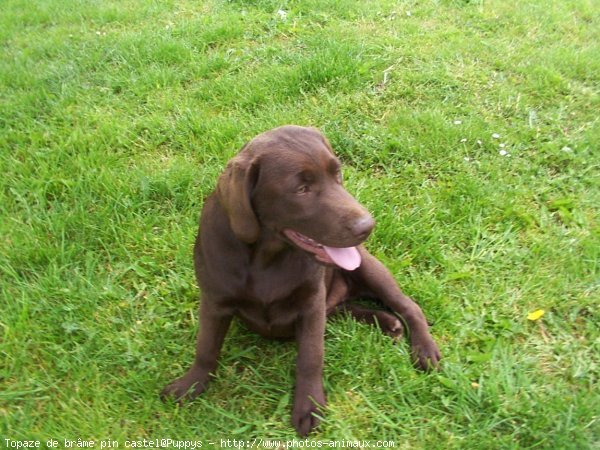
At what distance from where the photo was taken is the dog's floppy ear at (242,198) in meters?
2.06

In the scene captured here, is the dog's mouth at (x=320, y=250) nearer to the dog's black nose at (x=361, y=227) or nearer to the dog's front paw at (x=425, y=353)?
the dog's black nose at (x=361, y=227)

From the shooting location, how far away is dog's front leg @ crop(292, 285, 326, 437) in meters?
2.36

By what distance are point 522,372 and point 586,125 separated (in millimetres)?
2363

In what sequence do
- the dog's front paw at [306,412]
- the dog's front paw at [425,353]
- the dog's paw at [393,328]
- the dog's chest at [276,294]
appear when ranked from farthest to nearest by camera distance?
the dog's paw at [393,328] < the dog's front paw at [425,353] < the dog's front paw at [306,412] < the dog's chest at [276,294]

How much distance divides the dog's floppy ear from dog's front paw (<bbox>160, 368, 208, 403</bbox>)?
2.51ft

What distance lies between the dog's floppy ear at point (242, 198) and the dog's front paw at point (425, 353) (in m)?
1.01

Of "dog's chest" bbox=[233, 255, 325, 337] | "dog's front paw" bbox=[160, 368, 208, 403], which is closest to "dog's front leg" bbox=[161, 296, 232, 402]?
"dog's front paw" bbox=[160, 368, 208, 403]

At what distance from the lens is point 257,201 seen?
2.12 m

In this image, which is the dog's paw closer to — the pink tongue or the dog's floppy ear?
the pink tongue

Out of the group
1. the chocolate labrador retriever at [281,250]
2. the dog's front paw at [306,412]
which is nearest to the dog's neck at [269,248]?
the chocolate labrador retriever at [281,250]

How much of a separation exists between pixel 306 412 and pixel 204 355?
0.50 m

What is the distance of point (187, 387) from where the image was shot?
2494 mm

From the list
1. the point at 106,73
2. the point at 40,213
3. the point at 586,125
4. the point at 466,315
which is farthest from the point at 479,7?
the point at 40,213

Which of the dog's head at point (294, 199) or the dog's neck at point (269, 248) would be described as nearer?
the dog's head at point (294, 199)
